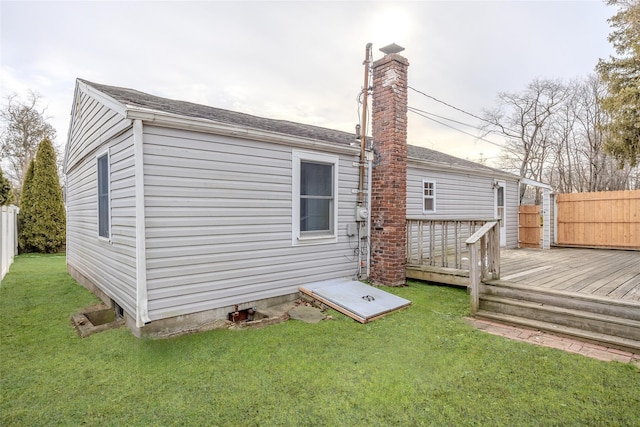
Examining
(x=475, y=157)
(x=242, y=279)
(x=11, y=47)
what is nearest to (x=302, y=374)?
(x=242, y=279)

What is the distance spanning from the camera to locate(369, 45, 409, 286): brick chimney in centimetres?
639

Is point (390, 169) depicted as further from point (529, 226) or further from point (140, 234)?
point (529, 226)

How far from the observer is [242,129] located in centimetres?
491

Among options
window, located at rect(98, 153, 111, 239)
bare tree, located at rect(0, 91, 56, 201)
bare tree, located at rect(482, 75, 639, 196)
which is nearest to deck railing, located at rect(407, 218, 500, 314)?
window, located at rect(98, 153, 111, 239)

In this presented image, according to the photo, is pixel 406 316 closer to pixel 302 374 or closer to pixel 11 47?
pixel 302 374

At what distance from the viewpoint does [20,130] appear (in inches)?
711

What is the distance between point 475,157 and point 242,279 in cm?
2263

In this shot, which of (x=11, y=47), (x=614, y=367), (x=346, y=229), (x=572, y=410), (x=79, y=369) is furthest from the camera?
(x=11, y=47)

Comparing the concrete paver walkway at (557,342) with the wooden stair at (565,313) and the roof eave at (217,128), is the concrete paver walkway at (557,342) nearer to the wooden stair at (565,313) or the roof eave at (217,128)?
the wooden stair at (565,313)

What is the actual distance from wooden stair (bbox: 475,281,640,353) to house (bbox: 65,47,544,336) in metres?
1.90

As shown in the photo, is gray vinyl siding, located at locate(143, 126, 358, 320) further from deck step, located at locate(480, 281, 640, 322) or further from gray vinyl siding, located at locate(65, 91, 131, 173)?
deck step, located at locate(480, 281, 640, 322)

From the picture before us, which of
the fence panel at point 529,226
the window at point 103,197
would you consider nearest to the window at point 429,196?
the fence panel at point 529,226

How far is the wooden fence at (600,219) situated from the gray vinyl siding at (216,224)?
10398mm

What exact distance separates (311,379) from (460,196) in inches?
329
